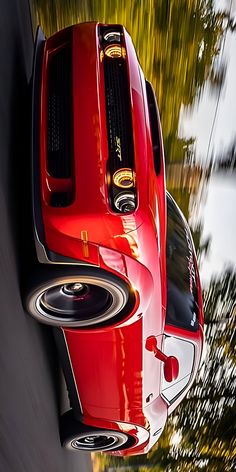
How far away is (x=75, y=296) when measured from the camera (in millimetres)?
3383

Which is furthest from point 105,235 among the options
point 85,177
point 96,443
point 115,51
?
point 96,443

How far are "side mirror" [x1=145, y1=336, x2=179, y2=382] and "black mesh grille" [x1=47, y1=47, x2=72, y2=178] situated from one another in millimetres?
1258

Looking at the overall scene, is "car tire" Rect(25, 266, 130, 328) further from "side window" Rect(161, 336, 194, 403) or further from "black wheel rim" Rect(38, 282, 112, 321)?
"side window" Rect(161, 336, 194, 403)

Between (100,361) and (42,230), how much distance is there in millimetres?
1190

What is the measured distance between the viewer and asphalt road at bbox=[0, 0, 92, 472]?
2652mm

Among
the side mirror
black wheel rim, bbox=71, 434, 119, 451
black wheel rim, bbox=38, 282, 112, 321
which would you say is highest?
black wheel rim, bbox=38, 282, 112, 321

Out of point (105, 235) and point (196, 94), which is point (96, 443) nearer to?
point (105, 235)

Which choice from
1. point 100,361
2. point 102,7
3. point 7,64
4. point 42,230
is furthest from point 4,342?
point 102,7

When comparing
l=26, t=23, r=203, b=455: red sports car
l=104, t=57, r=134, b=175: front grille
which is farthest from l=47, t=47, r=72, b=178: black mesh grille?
l=104, t=57, r=134, b=175: front grille

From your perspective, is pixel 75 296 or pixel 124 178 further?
pixel 75 296

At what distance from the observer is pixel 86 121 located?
3188mm

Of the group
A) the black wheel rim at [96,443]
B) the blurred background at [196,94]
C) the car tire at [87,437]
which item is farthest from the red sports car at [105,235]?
the blurred background at [196,94]

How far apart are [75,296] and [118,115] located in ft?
3.53

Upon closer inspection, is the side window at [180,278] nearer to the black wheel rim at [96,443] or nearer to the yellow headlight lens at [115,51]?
the yellow headlight lens at [115,51]
